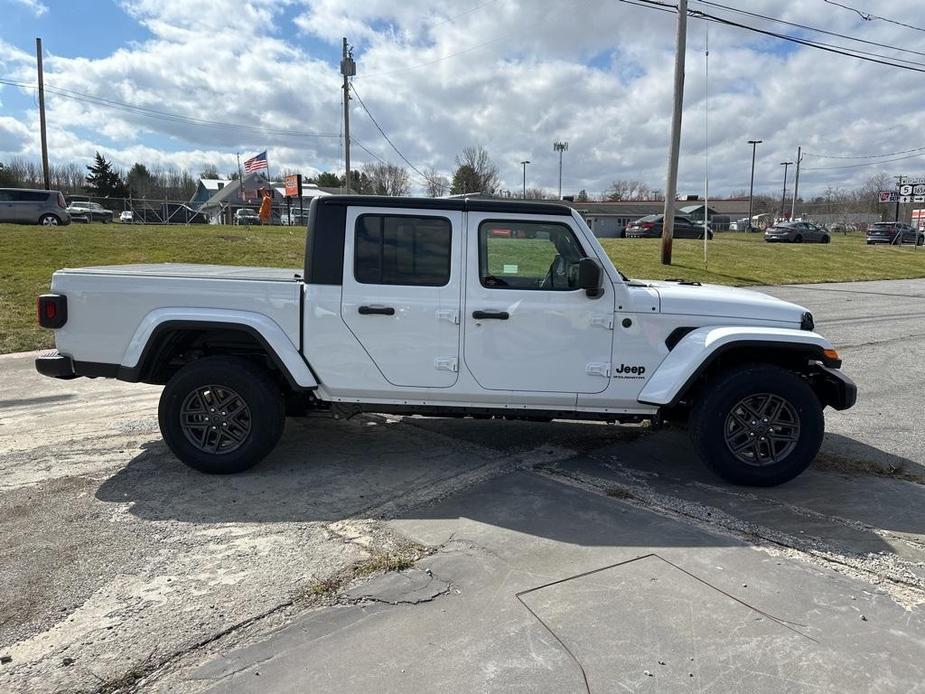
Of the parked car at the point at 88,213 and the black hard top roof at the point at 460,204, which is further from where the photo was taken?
the parked car at the point at 88,213

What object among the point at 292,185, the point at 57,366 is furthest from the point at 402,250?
the point at 292,185

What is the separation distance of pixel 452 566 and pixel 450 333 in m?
1.63

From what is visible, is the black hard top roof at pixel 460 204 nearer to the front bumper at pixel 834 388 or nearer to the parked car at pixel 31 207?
the front bumper at pixel 834 388

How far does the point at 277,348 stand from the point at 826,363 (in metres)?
3.75

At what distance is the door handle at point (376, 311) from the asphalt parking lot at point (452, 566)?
1.16m

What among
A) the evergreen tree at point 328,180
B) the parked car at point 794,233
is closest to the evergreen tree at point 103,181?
the evergreen tree at point 328,180

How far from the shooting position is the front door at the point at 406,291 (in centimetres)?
445

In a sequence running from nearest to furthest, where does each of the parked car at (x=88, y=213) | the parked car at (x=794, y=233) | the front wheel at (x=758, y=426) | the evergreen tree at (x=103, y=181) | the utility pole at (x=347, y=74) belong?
1. the front wheel at (x=758, y=426)
2. the utility pole at (x=347, y=74)
3. the parked car at (x=794, y=233)
4. the parked car at (x=88, y=213)
5. the evergreen tree at (x=103, y=181)

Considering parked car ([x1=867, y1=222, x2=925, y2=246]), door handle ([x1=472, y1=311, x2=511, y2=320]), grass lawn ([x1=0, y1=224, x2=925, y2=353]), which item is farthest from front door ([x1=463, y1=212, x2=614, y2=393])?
parked car ([x1=867, y1=222, x2=925, y2=246])

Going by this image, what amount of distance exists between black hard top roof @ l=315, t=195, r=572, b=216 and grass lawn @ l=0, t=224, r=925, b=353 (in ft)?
21.4

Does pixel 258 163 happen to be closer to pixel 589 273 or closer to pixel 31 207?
pixel 31 207

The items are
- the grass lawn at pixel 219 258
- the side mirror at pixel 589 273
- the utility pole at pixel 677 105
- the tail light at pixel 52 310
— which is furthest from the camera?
the utility pole at pixel 677 105

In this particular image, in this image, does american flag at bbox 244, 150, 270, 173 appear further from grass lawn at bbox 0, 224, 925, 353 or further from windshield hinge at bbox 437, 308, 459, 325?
windshield hinge at bbox 437, 308, 459, 325

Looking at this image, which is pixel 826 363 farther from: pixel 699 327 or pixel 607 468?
pixel 607 468
